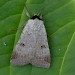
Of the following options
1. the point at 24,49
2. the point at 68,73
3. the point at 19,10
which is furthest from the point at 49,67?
the point at 19,10

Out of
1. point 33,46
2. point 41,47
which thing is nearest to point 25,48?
point 33,46

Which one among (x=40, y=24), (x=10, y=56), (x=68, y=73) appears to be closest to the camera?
(x=68, y=73)

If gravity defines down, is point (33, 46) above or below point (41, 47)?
above

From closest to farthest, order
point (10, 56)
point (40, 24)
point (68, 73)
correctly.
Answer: point (68, 73), point (10, 56), point (40, 24)

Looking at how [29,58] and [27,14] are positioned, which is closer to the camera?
[27,14]

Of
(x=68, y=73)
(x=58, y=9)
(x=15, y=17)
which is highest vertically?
(x=15, y=17)

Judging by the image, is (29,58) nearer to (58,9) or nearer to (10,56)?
(10,56)

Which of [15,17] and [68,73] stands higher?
[15,17]

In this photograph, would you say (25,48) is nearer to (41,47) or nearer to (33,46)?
(33,46)
